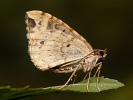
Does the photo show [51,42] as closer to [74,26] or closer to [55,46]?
[55,46]

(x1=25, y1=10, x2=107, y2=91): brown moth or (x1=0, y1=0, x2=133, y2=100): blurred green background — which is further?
(x1=0, y1=0, x2=133, y2=100): blurred green background

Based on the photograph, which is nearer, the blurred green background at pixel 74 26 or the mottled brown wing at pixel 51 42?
the mottled brown wing at pixel 51 42

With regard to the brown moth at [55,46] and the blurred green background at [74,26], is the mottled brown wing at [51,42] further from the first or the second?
the blurred green background at [74,26]

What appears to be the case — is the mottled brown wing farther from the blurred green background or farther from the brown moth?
the blurred green background

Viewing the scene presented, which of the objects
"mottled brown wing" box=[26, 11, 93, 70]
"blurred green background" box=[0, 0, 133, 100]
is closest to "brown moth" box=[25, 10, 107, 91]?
"mottled brown wing" box=[26, 11, 93, 70]

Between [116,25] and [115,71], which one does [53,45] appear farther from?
[116,25]

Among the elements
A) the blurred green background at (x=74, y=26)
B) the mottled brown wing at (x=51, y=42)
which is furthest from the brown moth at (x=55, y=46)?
the blurred green background at (x=74, y=26)

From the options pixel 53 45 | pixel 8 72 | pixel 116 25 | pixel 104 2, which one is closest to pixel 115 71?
pixel 116 25

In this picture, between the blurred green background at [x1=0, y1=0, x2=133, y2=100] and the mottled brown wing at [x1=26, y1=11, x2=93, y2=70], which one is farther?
the blurred green background at [x1=0, y1=0, x2=133, y2=100]
